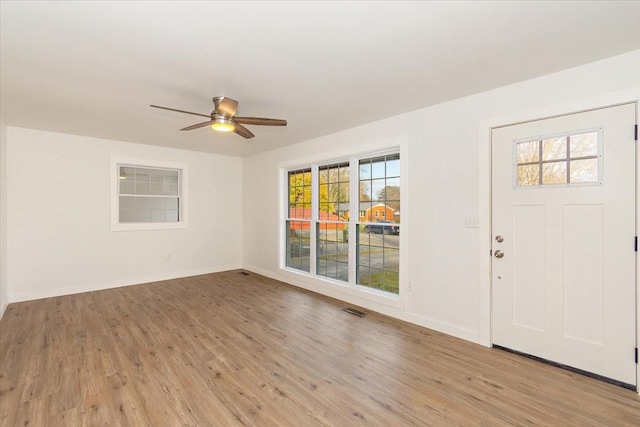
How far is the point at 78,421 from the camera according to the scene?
185 centimetres

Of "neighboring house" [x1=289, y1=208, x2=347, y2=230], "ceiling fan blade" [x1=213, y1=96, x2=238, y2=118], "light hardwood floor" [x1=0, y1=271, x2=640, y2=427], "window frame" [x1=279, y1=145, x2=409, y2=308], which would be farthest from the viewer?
"neighboring house" [x1=289, y1=208, x2=347, y2=230]

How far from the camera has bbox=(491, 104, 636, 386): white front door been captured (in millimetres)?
2240

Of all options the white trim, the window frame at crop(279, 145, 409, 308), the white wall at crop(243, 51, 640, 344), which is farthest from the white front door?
the white trim

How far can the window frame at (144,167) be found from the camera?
4984mm

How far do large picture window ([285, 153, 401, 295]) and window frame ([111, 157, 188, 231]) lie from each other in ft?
6.76

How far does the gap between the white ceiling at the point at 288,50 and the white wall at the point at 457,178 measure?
18cm

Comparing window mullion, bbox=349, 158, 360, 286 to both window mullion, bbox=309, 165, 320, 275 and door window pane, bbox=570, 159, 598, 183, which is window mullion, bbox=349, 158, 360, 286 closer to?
window mullion, bbox=309, 165, 320, 275

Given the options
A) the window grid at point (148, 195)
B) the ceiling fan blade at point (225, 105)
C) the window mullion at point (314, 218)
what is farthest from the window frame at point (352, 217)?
the window grid at point (148, 195)

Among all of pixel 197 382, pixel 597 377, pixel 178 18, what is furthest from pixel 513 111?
pixel 197 382

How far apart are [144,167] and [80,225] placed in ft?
4.55

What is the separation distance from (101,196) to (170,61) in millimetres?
3700

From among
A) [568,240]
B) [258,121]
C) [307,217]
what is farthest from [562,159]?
[307,217]

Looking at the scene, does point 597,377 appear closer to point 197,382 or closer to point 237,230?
point 197,382

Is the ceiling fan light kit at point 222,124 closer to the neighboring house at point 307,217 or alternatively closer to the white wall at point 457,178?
the white wall at point 457,178
